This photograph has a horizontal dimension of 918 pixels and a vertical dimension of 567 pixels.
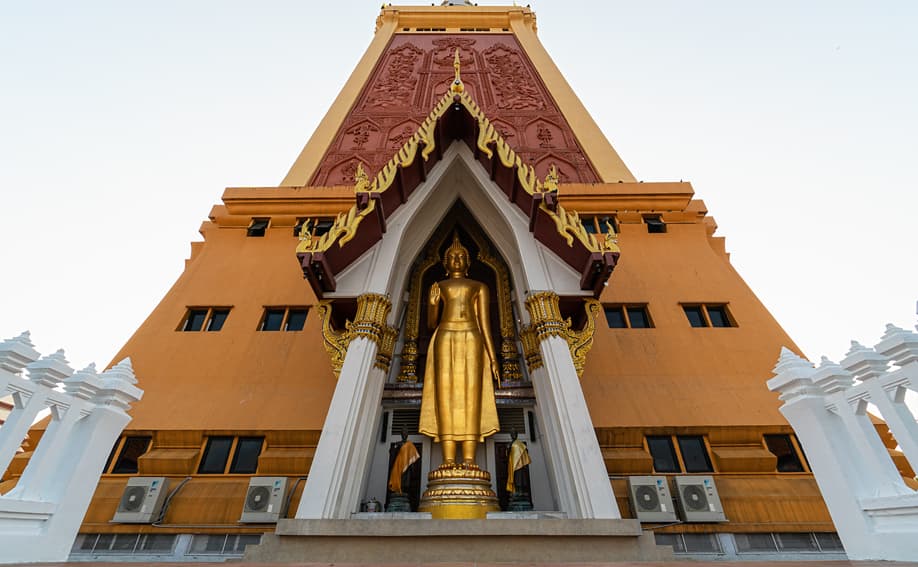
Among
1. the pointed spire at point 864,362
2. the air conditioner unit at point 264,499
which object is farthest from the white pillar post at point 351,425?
the pointed spire at point 864,362

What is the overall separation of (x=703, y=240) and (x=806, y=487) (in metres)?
4.42

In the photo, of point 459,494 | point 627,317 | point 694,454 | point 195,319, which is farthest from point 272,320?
point 694,454

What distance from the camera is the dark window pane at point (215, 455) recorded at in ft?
18.3

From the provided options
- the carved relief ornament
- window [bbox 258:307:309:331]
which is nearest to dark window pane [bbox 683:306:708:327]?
the carved relief ornament

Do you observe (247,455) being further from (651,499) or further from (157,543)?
(651,499)

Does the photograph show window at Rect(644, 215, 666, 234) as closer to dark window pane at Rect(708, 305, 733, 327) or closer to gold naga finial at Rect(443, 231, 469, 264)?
dark window pane at Rect(708, 305, 733, 327)

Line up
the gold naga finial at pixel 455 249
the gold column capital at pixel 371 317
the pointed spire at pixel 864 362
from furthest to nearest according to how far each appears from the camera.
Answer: the gold naga finial at pixel 455 249 → the gold column capital at pixel 371 317 → the pointed spire at pixel 864 362

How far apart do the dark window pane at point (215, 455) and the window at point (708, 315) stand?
22.8ft

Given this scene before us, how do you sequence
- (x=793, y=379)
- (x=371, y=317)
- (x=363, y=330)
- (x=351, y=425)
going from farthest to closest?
(x=371, y=317), (x=363, y=330), (x=351, y=425), (x=793, y=379)

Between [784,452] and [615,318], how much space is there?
2.71m

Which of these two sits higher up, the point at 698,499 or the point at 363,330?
the point at 363,330

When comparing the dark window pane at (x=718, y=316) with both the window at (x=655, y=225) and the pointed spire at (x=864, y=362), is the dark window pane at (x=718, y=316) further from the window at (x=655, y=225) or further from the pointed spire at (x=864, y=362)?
the pointed spire at (x=864, y=362)

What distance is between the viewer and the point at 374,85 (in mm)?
12516

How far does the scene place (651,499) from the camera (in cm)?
497
